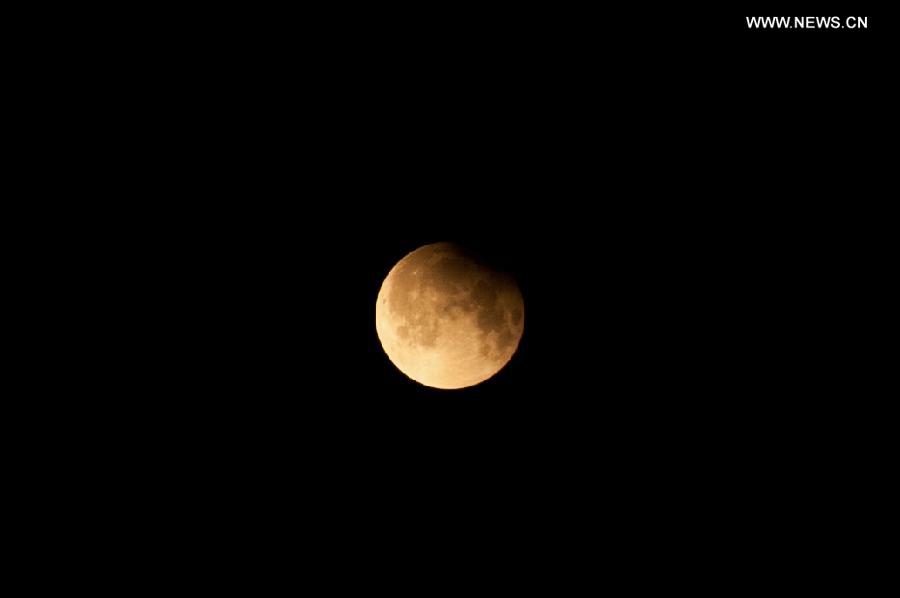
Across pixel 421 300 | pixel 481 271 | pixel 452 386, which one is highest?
pixel 481 271

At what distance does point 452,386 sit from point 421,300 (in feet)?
2.02

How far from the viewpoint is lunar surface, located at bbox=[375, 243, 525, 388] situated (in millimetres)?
2734

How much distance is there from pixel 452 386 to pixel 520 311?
651 millimetres

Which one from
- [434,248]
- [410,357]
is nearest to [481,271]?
[434,248]

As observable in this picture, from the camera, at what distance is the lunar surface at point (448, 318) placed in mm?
2734

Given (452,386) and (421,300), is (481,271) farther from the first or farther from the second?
(452,386)

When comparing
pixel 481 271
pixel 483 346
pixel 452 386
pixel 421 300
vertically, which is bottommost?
pixel 452 386

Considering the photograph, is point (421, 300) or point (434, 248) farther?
point (434, 248)

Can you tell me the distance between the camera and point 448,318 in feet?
8.91

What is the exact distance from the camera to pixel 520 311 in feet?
9.93

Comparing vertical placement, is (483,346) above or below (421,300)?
below

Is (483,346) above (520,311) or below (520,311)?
below

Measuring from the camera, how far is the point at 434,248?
2.99 meters

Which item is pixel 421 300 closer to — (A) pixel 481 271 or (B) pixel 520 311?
(A) pixel 481 271
